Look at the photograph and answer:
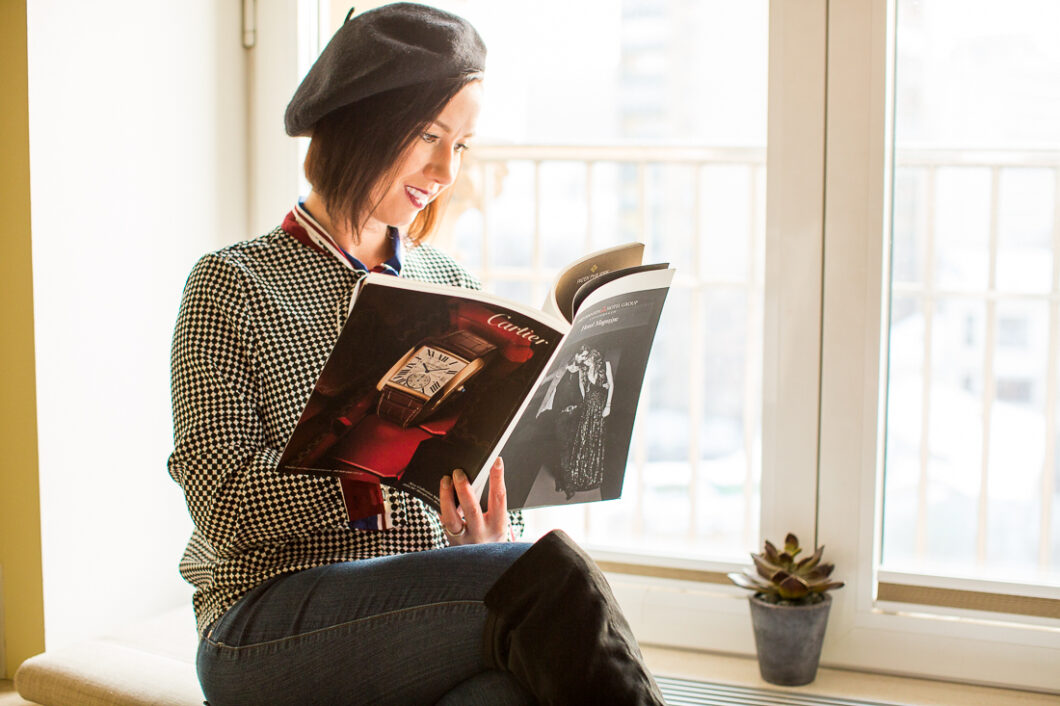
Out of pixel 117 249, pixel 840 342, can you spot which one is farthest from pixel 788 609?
pixel 117 249

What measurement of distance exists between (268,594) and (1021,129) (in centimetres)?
154

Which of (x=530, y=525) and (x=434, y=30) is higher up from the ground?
(x=434, y=30)

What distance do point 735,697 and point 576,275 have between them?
0.84 metres

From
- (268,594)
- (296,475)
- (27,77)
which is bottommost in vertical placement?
(268,594)

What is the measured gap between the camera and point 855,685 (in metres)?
1.67

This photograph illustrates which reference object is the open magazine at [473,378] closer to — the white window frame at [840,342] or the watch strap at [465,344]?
the watch strap at [465,344]

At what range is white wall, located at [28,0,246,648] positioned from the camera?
5.14 feet

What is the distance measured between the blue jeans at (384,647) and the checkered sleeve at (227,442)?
0.11 metres

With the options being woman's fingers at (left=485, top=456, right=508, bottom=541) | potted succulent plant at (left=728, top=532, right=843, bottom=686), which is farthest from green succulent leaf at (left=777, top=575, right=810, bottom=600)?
woman's fingers at (left=485, top=456, right=508, bottom=541)

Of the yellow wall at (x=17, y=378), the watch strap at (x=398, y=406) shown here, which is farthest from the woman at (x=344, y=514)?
the yellow wall at (x=17, y=378)

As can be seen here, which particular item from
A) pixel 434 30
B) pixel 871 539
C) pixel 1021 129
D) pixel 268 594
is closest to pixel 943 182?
pixel 1021 129

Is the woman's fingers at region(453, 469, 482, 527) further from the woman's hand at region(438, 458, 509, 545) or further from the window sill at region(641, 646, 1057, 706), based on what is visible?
the window sill at region(641, 646, 1057, 706)

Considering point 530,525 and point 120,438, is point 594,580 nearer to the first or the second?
point 120,438

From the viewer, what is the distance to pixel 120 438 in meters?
1.73
